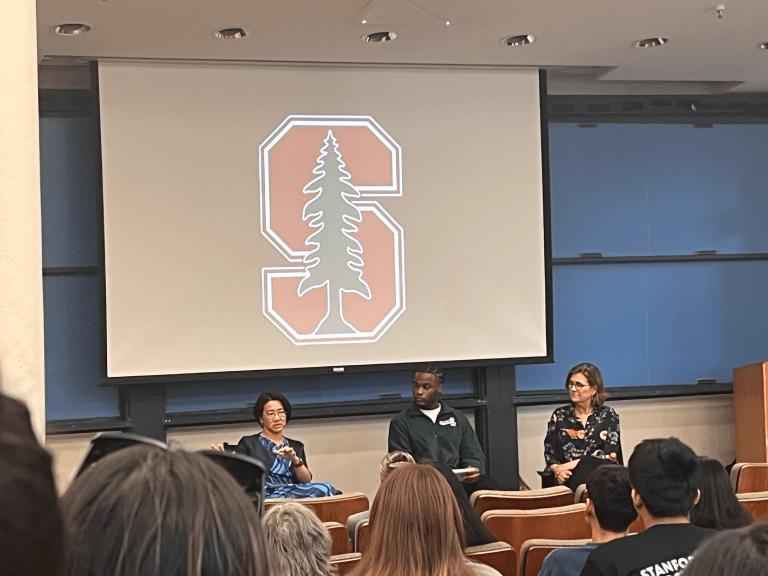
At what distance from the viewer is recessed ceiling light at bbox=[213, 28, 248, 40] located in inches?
245

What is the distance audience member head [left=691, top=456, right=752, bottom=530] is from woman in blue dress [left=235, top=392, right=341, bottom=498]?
2.66 metres

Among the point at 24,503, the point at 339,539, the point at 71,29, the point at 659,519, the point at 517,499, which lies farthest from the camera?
the point at 71,29

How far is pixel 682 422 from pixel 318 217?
351cm

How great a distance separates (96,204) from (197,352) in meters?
1.22

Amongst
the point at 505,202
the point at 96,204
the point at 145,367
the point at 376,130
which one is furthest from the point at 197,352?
the point at 505,202

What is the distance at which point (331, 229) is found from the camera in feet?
23.5

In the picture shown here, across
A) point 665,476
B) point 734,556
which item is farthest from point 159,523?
point 665,476

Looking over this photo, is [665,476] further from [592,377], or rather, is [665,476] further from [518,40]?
[518,40]

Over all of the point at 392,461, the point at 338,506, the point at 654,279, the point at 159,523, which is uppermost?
the point at 654,279

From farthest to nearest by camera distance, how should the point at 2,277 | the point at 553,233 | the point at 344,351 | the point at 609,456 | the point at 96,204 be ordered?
1. the point at 553,233
2. the point at 344,351
3. the point at 96,204
4. the point at 609,456
5. the point at 2,277

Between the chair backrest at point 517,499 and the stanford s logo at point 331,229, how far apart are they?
2.76 meters

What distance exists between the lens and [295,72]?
280 inches

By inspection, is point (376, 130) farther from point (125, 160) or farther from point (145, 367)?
point (145, 367)

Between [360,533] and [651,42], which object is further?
[651,42]
